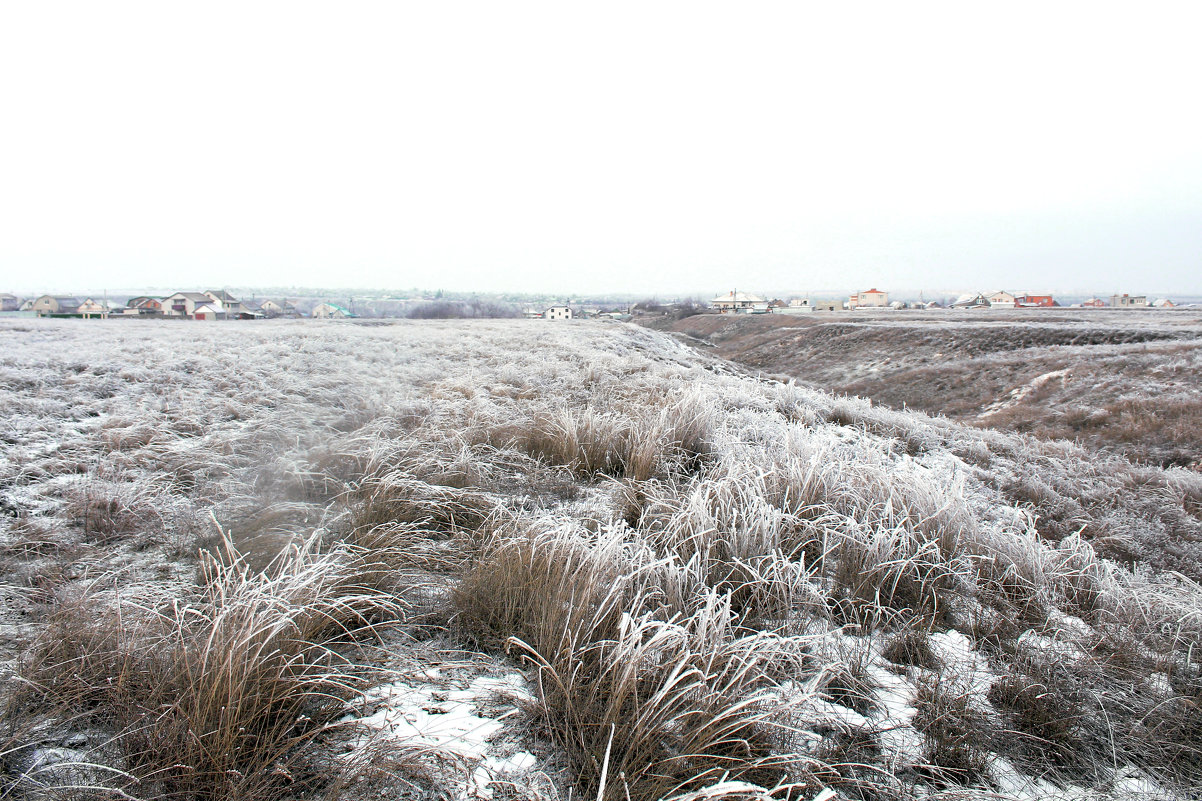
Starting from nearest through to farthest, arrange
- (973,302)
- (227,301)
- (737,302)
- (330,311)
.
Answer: (330,311)
(227,301)
(973,302)
(737,302)

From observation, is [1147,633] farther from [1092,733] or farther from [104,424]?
[104,424]

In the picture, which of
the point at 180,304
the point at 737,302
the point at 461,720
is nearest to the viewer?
the point at 461,720

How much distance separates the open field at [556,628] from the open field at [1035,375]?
8.31m

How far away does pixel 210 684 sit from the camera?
1721mm

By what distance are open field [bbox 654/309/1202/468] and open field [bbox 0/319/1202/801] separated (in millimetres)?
8307

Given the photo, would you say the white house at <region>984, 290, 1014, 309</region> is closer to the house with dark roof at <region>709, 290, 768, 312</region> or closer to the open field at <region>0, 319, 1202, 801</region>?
the house with dark roof at <region>709, 290, 768, 312</region>

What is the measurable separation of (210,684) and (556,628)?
118 centimetres

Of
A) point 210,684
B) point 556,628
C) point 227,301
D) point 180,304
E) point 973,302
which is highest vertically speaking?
point 973,302

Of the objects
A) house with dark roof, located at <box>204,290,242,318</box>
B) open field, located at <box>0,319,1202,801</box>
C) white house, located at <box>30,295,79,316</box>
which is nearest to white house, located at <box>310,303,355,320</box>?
house with dark roof, located at <box>204,290,242,318</box>

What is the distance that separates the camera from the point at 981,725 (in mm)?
2014

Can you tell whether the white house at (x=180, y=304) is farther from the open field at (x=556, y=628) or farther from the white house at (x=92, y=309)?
the open field at (x=556, y=628)

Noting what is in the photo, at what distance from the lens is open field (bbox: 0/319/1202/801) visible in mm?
1646

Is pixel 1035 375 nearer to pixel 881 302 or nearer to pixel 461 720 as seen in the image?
pixel 461 720

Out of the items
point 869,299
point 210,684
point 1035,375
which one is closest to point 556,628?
point 210,684
